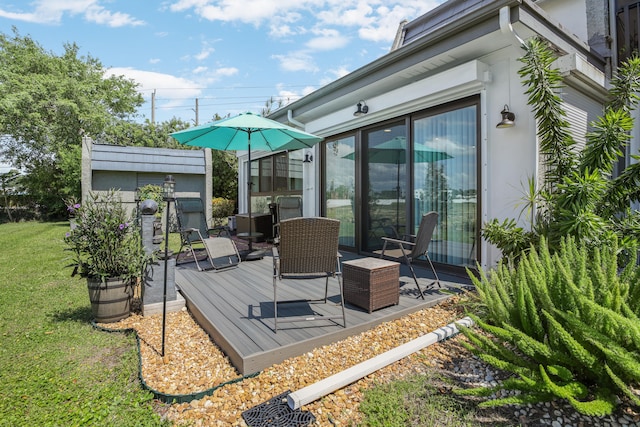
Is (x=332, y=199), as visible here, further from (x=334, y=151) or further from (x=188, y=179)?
(x=188, y=179)

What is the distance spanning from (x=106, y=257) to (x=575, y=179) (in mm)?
4791

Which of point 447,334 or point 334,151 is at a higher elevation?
point 334,151

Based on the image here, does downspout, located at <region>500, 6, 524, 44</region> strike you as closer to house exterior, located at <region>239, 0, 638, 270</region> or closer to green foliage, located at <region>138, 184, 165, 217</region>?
house exterior, located at <region>239, 0, 638, 270</region>

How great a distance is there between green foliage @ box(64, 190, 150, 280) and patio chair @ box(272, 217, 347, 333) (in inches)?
62.0

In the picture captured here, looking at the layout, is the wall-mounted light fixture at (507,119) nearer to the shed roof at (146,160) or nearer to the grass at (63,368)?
the grass at (63,368)

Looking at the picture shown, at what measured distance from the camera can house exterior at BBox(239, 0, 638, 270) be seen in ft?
12.7

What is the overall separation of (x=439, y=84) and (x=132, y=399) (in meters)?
4.67

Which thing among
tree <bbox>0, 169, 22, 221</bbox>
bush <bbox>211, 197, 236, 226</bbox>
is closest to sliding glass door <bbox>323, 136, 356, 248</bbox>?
bush <bbox>211, 197, 236, 226</bbox>

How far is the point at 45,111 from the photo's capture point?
16859 millimetres

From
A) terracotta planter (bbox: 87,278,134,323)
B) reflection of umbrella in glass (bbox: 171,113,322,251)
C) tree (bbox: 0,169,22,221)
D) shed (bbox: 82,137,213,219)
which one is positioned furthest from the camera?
tree (bbox: 0,169,22,221)

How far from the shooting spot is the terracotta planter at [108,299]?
10.4ft

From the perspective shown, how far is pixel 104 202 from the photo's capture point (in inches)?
134

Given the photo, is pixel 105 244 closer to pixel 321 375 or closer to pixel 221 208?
pixel 321 375

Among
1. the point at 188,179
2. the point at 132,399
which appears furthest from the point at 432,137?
the point at 188,179
